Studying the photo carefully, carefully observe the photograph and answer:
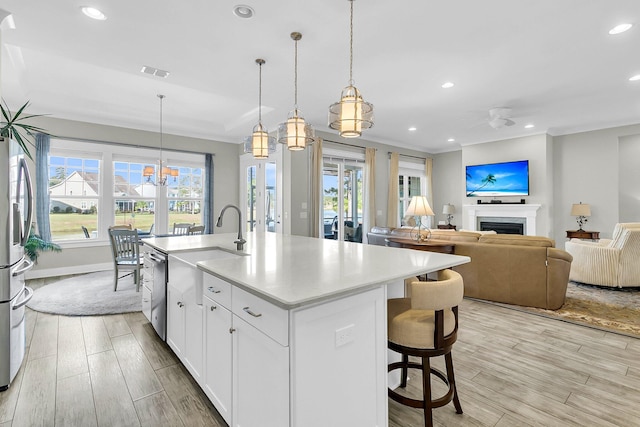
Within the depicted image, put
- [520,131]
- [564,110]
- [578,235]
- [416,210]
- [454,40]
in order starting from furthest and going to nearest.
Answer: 1. [520,131]
2. [578,235]
3. [564,110]
4. [416,210]
5. [454,40]

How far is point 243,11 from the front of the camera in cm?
243

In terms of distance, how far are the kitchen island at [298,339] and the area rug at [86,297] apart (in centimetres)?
246

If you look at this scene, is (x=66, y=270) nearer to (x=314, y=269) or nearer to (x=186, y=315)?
(x=186, y=315)

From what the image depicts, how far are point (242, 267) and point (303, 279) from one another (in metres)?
0.46

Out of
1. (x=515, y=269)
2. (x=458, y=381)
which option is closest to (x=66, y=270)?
(x=458, y=381)

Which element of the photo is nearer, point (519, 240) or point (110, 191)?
point (519, 240)

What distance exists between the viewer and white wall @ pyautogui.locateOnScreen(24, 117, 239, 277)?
204 inches

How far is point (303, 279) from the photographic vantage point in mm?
1486

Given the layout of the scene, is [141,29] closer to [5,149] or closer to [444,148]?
[5,149]

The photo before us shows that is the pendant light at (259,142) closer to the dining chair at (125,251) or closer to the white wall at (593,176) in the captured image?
the dining chair at (125,251)

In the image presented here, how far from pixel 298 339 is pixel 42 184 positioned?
231 inches

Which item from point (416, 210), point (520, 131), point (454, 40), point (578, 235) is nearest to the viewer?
point (454, 40)

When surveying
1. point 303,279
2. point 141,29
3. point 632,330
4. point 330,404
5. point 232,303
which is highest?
point 141,29

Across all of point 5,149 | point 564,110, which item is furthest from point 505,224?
point 5,149
